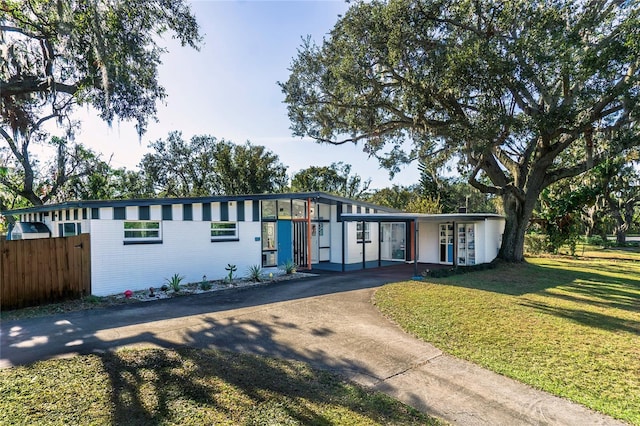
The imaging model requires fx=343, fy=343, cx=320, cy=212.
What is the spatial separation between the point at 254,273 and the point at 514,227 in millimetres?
12541

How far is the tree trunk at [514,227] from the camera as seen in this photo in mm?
16250

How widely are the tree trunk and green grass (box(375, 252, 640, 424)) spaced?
4196 mm

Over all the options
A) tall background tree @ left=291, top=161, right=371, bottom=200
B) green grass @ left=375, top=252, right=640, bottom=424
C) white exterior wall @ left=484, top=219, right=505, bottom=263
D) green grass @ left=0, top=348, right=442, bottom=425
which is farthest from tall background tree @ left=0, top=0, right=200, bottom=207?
tall background tree @ left=291, top=161, right=371, bottom=200

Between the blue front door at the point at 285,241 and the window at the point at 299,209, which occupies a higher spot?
the window at the point at 299,209

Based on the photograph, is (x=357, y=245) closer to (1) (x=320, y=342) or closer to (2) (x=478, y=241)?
(2) (x=478, y=241)

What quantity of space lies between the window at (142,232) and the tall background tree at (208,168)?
1892cm

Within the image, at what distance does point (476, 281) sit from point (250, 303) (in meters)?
7.67

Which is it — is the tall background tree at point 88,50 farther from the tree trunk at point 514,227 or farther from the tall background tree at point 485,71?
the tree trunk at point 514,227

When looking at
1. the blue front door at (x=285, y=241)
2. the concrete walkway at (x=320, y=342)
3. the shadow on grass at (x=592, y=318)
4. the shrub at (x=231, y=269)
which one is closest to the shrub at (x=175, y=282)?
the concrete walkway at (x=320, y=342)

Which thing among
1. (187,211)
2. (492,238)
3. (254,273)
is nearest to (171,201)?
(187,211)

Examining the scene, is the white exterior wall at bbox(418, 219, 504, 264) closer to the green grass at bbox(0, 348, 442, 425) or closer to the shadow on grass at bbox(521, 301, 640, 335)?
the shadow on grass at bbox(521, 301, 640, 335)

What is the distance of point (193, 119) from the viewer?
13.5 metres

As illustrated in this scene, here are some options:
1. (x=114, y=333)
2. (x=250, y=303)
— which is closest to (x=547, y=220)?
(x=250, y=303)

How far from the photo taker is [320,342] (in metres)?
5.72
